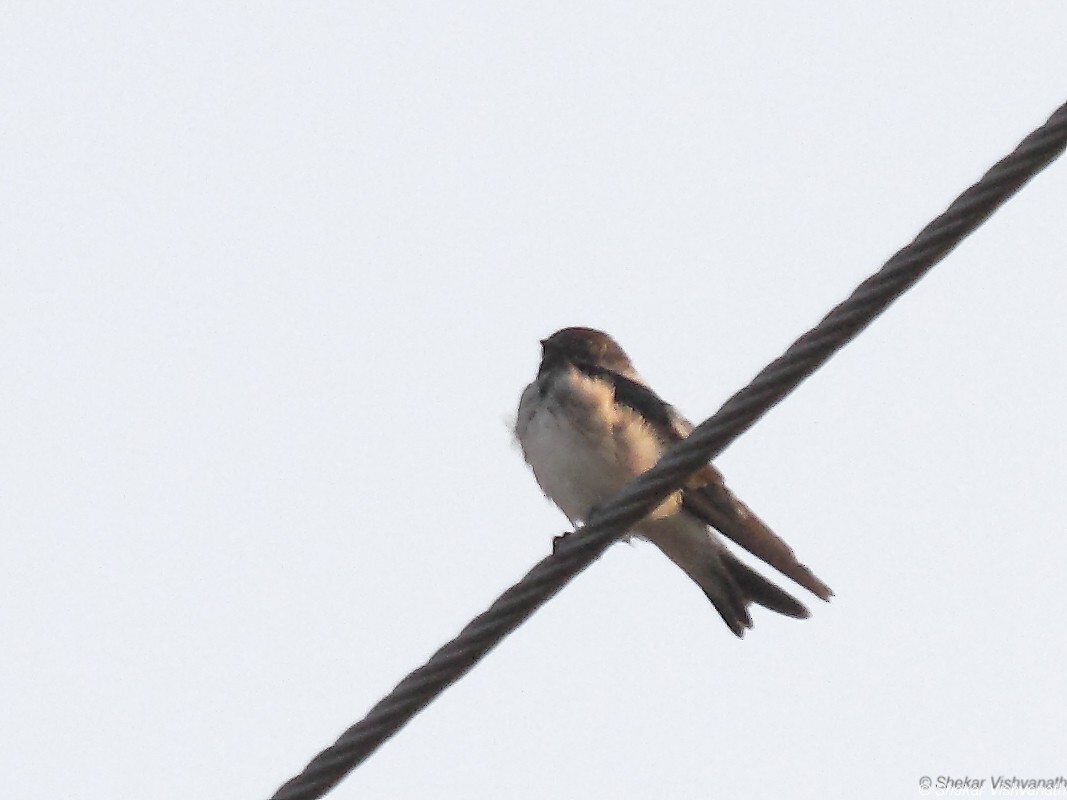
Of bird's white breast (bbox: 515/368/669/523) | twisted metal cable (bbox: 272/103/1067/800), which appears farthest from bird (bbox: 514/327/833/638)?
twisted metal cable (bbox: 272/103/1067/800)

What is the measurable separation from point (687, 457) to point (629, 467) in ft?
7.60

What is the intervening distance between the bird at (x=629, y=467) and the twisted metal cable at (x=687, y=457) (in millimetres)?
1903

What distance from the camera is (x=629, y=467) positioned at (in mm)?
6250

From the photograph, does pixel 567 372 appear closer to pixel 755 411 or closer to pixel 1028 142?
pixel 755 411

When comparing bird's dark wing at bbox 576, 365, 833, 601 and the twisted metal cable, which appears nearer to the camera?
the twisted metal cable

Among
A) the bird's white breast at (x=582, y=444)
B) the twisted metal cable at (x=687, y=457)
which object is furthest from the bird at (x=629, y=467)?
the twisted metal cable at (x=687, y=457)

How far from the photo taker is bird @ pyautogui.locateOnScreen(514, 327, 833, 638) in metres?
6.17

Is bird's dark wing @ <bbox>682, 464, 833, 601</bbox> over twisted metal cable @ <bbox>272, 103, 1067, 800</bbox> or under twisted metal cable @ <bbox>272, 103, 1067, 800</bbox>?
over

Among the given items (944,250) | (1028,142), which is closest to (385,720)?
(944,250)

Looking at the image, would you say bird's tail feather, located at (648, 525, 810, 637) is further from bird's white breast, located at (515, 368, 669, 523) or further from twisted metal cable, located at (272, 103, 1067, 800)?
twisted metal cable, located at (272, 103, 1067, 800)

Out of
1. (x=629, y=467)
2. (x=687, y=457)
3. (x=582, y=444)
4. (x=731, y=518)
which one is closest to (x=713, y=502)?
(x=731, y=518)

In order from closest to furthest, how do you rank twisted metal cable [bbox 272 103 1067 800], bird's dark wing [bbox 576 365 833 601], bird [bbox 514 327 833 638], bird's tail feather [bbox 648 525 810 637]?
twisted metal cable [bbox 272 103 1067 800] < bird's dark wing [bbox 576 365 833 601] < bird [bbox 514 327 833 638] < bird's tail feather [bbox 648 525 810 637]

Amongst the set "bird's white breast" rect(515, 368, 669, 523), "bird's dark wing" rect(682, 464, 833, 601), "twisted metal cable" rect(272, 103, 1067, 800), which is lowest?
"twisted metal cable" rect(272, 103, 1067, 800)

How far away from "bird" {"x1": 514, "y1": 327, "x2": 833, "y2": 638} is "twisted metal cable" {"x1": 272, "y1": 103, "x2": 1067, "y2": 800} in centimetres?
190
